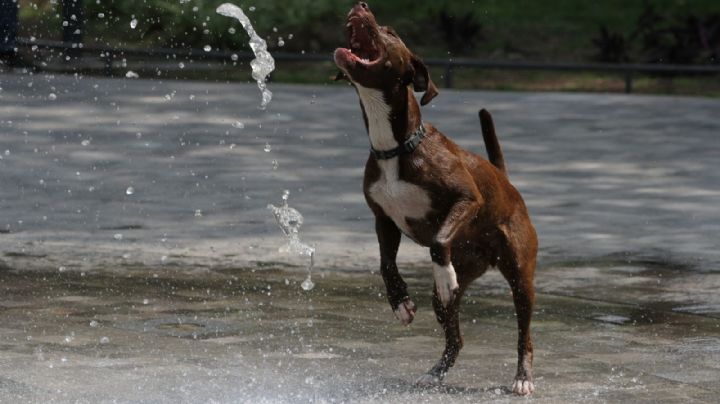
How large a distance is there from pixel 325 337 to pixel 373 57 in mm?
2083

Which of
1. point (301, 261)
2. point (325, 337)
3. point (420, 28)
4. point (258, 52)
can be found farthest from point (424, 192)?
point (420, 28)

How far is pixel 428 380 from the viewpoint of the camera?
7223 mm

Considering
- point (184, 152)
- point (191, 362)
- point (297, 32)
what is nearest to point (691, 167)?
point (184, 152)

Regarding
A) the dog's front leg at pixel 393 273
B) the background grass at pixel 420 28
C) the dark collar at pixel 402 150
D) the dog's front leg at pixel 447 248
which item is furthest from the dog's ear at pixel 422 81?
the background grass at pixel 420 28

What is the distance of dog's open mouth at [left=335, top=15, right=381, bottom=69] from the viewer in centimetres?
657

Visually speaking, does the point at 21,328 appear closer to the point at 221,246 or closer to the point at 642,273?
the point at 221,246

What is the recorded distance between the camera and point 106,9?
89.5 feet

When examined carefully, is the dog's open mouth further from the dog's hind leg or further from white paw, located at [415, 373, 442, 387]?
white paw, located at [415, 373, 442, 387]

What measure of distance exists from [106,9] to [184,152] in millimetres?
11052

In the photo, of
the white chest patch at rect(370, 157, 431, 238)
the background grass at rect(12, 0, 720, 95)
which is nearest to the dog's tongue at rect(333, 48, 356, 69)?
the white chest patch at rect(370, 157, 431, 238)

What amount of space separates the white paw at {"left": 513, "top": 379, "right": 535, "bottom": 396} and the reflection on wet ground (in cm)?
7

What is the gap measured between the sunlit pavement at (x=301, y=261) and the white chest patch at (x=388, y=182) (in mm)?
823

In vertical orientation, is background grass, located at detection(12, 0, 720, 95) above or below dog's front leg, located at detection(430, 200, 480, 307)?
below

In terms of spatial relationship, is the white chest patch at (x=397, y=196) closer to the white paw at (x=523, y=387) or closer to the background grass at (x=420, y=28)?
the white paw at (x=523, y=387)
